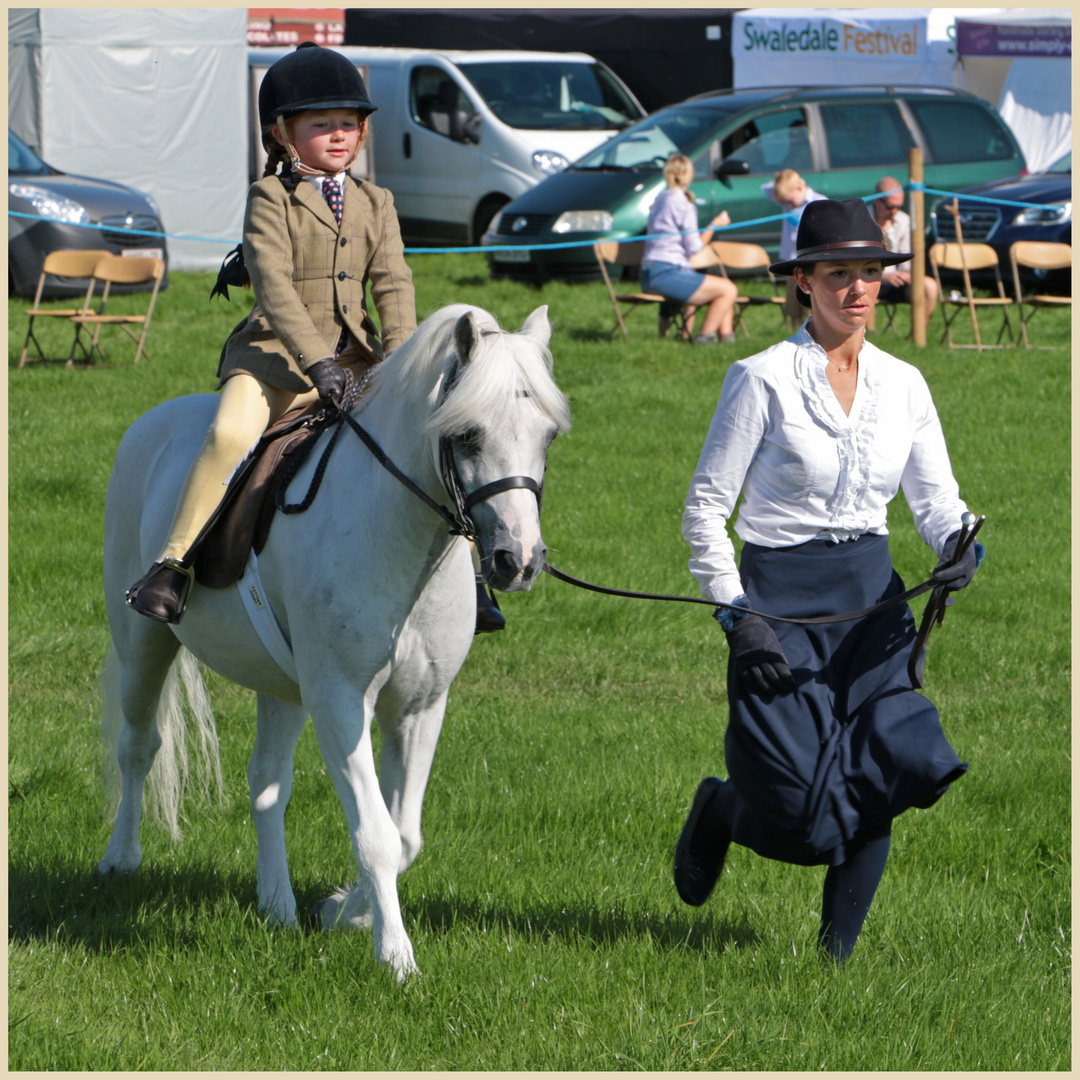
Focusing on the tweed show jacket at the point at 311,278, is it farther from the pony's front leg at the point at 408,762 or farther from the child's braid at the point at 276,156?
the pony's front leg at the point at 408,762

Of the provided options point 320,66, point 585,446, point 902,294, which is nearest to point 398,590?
point 320,66

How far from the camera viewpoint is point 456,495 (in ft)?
12.8

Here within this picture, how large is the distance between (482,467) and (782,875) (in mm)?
2416

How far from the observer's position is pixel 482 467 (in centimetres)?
379

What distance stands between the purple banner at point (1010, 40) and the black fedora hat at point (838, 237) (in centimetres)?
2377

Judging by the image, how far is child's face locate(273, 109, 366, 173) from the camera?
4844 mm

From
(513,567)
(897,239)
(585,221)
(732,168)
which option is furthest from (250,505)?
(732,168)

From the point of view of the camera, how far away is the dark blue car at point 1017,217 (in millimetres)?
17938

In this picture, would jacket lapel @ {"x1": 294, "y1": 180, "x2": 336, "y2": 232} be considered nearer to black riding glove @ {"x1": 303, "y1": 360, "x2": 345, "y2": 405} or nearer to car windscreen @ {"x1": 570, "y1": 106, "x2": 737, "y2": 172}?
black riding glove @ {"x1": 303, "y1": 360, "x2": 345, "y2": 405}

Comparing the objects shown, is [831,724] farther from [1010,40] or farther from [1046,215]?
[1010,40]

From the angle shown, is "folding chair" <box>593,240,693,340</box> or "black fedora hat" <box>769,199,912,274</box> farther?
"folding chair" <box>593,240,693,340</box>

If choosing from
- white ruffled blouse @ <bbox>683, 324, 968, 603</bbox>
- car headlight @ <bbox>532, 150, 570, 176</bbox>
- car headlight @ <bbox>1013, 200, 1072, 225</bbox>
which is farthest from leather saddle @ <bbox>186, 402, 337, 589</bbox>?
car headlight @ <bbox>532, 150, 570, 176</bbox>

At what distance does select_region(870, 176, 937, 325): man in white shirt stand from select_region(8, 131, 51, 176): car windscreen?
10.3m

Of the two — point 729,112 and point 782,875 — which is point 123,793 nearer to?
point 782,875
